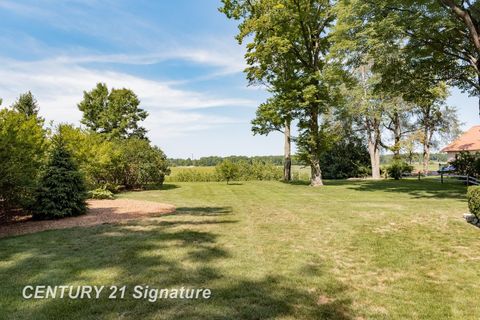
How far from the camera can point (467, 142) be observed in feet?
132

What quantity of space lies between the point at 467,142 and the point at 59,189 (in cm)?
4540

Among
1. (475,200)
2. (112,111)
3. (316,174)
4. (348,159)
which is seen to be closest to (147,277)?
(475,200)

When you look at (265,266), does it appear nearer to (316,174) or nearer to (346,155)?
(316,174)

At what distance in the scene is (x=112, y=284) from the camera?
16.1 feet

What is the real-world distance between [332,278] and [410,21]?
1430 cm

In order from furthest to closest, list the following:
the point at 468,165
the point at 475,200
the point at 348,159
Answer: the point at 348,159
the point at 468,165
the point at 475,200

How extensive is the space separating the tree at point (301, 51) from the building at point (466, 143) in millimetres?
25223

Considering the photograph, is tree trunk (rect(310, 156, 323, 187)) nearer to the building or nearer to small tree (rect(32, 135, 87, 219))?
small tree (rect(32, 135, 87, 219))

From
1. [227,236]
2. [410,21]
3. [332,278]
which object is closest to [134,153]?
[227,236]

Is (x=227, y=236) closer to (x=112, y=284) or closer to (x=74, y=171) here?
(x=112, y=284)

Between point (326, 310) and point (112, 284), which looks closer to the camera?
point (326, 310)

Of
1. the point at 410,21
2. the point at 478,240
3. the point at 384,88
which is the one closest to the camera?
the point at 478,240

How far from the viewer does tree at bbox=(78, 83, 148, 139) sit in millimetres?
41375

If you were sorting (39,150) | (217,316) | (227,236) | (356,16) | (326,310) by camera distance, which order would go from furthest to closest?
(356,16), (39,150), (227,236), (326,310), (217,316)
